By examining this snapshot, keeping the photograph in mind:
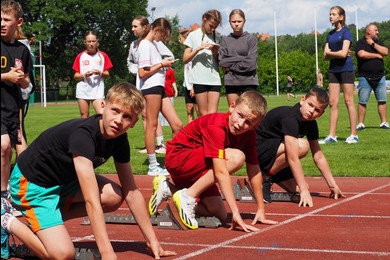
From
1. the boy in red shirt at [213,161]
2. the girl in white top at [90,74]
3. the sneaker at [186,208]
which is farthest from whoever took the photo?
the girl in white top at [90,74]

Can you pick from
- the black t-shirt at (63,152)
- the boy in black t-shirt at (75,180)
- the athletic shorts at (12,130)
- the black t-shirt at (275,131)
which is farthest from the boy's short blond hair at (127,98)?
the black t-shirt at (275,131)

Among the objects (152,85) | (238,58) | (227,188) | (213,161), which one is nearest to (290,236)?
(227,188)

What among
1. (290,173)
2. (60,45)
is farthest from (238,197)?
(60,45)

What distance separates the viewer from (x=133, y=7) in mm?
69938

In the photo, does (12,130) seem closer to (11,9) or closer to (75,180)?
(11,9)

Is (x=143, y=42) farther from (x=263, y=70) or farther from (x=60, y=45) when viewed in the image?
(x=263, y=70)

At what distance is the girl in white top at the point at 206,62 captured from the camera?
1016 cm

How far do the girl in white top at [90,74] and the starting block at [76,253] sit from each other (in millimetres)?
7228

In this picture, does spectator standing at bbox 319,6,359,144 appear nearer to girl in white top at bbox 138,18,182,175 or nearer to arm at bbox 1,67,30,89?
girl in white top at bbox 138,18,182,175

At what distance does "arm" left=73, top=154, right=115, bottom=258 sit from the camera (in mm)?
4398

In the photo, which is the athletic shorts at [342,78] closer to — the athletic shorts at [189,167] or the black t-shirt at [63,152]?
the athletic shorts at [189,167]

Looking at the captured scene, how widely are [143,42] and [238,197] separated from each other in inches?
120

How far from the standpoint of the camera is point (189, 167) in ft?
20.9

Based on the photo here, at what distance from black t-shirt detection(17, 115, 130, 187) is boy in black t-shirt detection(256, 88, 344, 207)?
2614 millimetres
